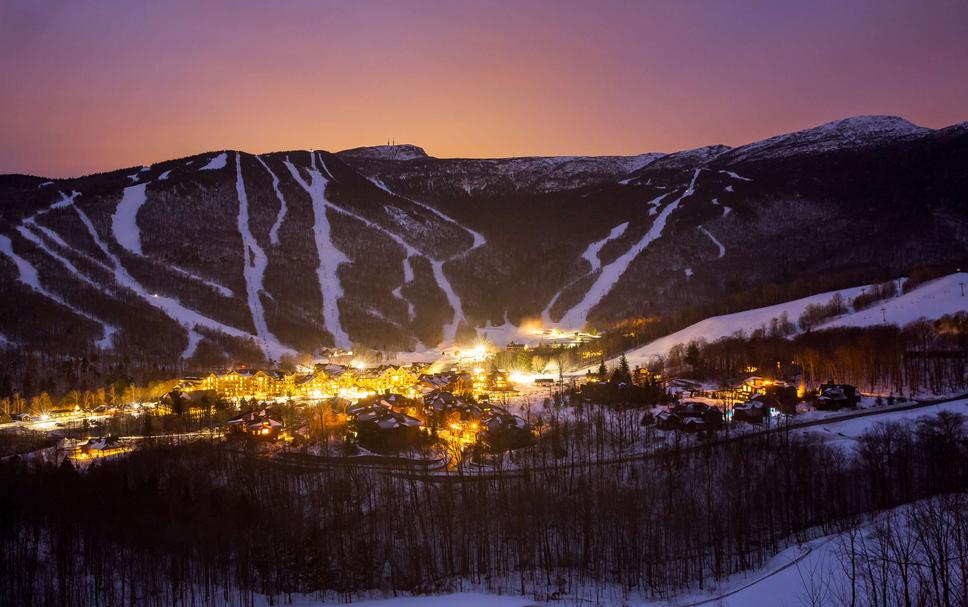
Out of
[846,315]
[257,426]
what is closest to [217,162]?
[257,426]

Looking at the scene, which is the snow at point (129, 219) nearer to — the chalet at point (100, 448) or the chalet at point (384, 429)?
the chalet at point (100, 448)

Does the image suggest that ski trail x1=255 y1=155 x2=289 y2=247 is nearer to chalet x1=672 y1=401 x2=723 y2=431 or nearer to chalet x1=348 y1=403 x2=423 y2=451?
chalet x1=348 y1=403 x2=423 y2=451

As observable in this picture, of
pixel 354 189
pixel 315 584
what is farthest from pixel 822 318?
pixel 354 189

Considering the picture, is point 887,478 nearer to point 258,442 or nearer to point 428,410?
point 428,410

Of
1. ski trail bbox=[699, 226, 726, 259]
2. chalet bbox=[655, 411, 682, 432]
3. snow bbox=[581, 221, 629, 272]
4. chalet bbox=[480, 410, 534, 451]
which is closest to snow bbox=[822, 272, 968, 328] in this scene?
chalet bbox=[655, 411, 682, 432]

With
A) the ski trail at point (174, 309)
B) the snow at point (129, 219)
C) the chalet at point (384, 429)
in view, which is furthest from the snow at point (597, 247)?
the chalet at point (384, 429)

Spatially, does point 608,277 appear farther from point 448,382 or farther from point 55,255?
point 55,255
